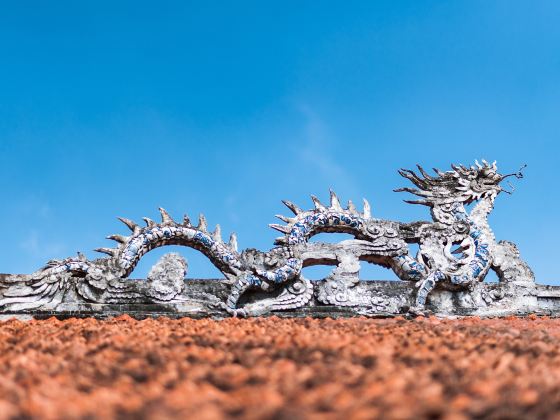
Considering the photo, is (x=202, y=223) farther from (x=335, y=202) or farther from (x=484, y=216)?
(x=484, y=216)

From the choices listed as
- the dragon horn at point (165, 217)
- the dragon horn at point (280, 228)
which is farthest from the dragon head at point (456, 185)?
the dragon horn at point (165, 217)

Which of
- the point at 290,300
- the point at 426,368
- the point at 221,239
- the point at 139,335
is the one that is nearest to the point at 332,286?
the point at 290,300

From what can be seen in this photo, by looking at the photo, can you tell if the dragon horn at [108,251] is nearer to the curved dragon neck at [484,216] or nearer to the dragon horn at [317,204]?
the dragon horn at [317,204]

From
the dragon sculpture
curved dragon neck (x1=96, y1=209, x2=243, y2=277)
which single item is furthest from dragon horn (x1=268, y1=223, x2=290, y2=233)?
curved dragon neck (x1=96, y1=209, x2=243, y2=277)

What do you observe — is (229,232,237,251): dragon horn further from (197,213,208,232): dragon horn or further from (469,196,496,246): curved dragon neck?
(469,196,496,246): curved dragon neck

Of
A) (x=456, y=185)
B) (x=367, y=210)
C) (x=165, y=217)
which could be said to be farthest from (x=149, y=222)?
(x=456, y=185)
